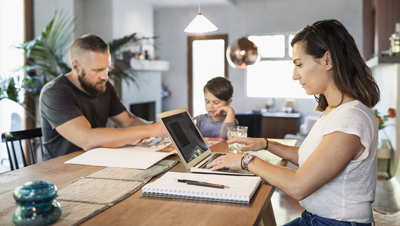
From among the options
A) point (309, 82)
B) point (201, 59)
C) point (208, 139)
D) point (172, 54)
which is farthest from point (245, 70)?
point (309, 82)

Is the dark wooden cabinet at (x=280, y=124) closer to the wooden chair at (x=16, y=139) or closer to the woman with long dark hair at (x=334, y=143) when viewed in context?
→ the wooden chair at (x=16, y=139)

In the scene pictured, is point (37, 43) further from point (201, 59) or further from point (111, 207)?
point (201, 59)

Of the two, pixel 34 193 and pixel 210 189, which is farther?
pixel 210 189

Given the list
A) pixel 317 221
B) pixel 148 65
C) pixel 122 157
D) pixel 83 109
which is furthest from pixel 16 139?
pixel 148 65

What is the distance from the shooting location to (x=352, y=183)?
1.14 m

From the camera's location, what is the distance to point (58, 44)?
378 centimetres

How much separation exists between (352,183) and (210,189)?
444 millimetres

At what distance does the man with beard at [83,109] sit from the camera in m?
1.82

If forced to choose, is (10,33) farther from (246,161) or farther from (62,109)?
(246,161)

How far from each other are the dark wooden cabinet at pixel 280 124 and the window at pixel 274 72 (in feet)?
2.34

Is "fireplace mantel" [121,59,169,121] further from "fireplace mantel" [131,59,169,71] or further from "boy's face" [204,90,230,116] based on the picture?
"boy's face" [204,90,230,116]

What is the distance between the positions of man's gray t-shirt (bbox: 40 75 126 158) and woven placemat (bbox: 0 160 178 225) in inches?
27.4

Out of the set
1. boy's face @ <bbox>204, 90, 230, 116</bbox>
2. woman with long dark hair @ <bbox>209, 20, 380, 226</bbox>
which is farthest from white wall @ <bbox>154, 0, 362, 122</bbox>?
woman with long dark hair @ <bbox>209, 20, 380, 226</bbox>

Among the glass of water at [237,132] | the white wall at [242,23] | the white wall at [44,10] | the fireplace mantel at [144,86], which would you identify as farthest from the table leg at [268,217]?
the white wall at [242,23]
